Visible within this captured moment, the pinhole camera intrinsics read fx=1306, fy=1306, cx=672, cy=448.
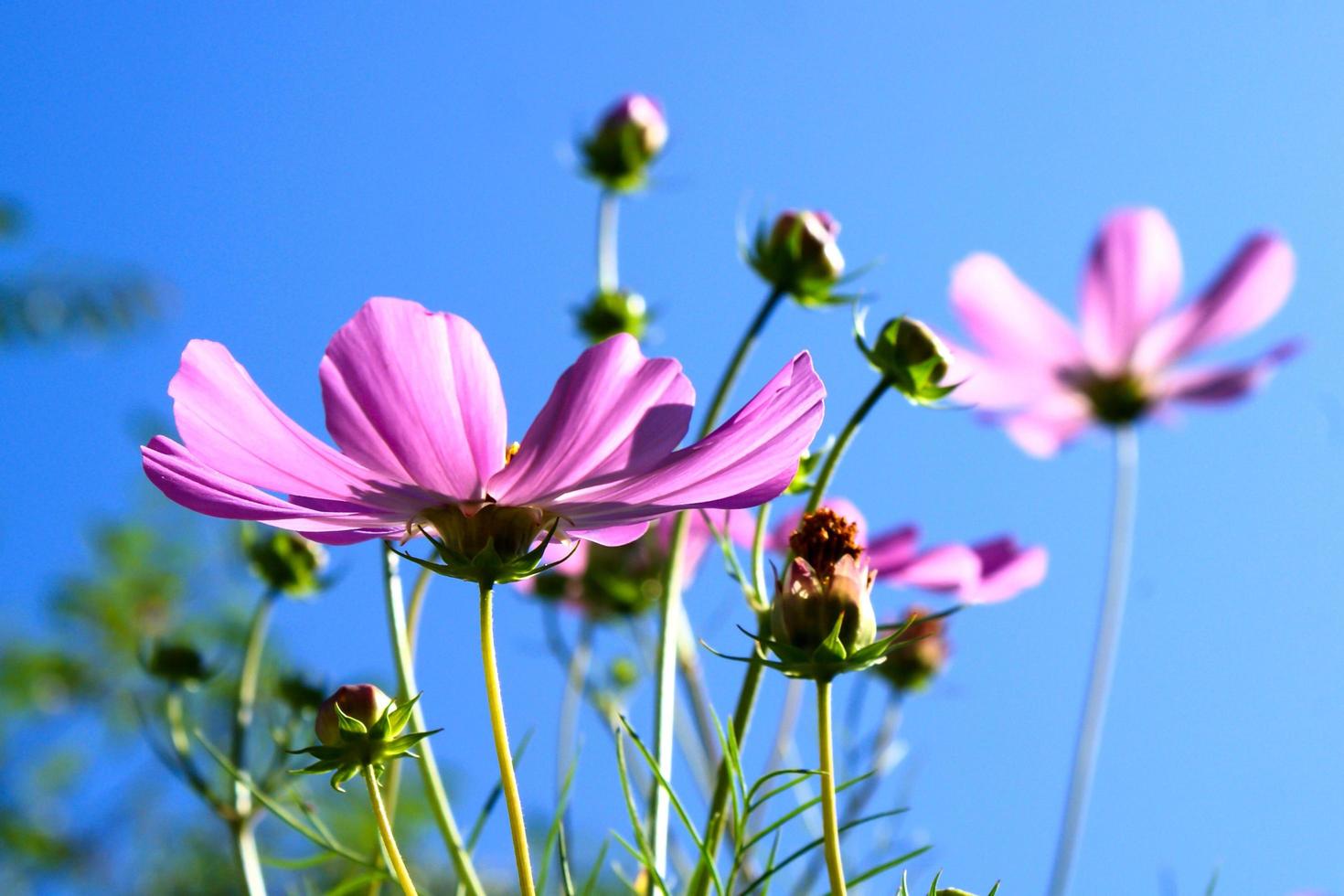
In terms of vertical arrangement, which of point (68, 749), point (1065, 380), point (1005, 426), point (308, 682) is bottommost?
point (308, 682)

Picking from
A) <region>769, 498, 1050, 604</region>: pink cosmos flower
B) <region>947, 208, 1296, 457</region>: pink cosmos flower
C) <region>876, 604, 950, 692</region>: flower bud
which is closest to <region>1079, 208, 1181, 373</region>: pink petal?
<region>947, 208, 1296, 457</region>: pink cosmos flower

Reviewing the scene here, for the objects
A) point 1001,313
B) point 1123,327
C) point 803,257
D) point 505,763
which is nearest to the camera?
point 505,763

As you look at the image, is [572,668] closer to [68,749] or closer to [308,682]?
[308,682]

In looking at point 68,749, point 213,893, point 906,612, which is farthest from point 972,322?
point 68,749

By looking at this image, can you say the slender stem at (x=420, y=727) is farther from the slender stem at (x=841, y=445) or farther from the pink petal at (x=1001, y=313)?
the pink petal at (x=1001, y=313)

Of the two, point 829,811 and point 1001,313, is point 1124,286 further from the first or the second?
point 829,811

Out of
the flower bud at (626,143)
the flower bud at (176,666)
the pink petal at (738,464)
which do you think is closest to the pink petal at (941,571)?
the pink petal at (738,464)

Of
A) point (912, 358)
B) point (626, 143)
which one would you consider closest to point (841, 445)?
point (912, 358)
